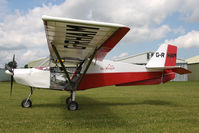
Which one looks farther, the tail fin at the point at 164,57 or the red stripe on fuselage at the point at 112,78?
the tail fin at the point at 164,57

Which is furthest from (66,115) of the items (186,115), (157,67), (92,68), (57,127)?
(157,67)

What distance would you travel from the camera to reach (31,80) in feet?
23.9

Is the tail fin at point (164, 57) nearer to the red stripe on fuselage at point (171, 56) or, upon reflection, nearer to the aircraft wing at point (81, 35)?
the red stripe on fuselage at point (171, 56)

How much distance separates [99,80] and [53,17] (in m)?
4.63

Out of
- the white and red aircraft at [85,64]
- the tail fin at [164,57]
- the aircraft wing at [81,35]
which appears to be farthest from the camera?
the tail fin at [164,57]

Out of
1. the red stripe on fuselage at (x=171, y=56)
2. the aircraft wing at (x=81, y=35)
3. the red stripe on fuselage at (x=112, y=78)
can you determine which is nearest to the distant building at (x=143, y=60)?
the red stripe on fuselage at (x=171, y=56)

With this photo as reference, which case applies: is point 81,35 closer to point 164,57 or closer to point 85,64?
point 85,64

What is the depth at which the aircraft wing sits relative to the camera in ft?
13.4

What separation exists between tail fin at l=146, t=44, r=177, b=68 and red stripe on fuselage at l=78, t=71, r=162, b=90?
1.37 ft

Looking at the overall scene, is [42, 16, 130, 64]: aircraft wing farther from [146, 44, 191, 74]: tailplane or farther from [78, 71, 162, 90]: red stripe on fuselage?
[146, 44, 191, 74]: tailplane

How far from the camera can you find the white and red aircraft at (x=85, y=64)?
459 centimetres

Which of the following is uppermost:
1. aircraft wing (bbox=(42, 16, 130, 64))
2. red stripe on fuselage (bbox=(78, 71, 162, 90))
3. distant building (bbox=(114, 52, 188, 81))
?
distant building (bbox=(114, 52, 188, 81))

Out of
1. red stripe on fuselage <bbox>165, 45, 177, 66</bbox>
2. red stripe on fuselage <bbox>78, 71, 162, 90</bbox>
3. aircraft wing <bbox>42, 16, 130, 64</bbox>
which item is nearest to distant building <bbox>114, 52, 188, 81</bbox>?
red stripe on fuselage <bbox>165, 45, 177, 66</bbox>

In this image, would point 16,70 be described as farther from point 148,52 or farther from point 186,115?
point 148,52
